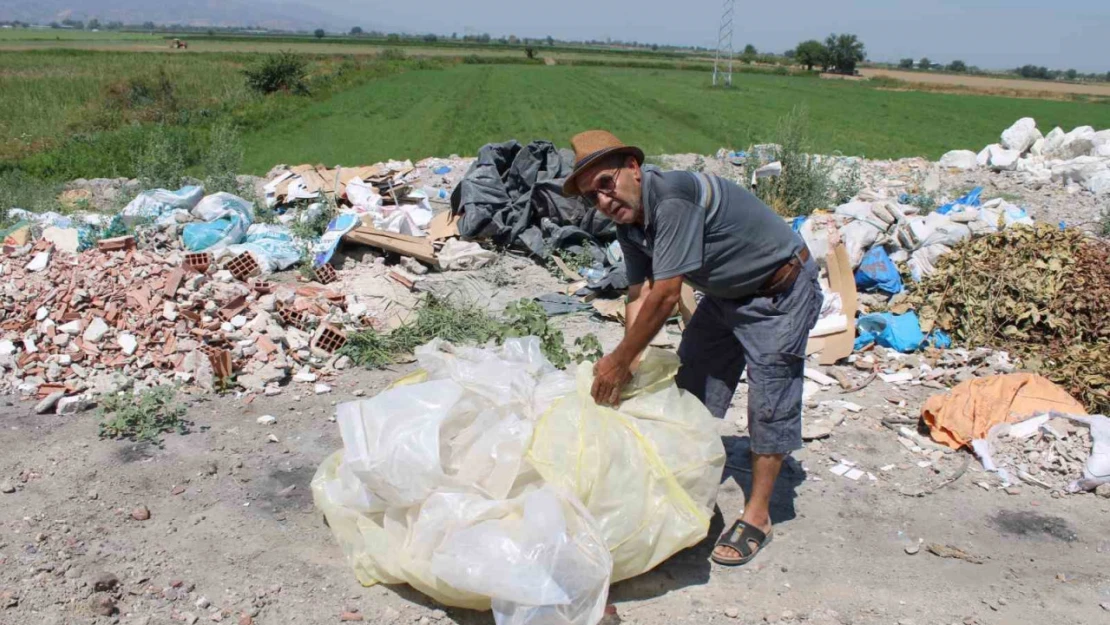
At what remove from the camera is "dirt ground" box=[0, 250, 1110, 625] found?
2912 mm

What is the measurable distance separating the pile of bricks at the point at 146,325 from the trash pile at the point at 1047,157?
960cm

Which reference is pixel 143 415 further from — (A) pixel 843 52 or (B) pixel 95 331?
(A) pixel 843 52

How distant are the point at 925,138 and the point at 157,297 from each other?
60.7 ft

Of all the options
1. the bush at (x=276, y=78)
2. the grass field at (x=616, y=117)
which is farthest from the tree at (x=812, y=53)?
the bush at (x=276, y=78)

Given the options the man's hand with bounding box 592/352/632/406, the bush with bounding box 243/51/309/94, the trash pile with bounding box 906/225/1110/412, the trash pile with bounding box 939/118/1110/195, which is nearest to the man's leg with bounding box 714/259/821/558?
the man's hand with bounding box 592/352/632/406

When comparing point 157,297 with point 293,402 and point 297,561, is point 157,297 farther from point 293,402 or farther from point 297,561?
point 297,561

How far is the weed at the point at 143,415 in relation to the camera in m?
4.08

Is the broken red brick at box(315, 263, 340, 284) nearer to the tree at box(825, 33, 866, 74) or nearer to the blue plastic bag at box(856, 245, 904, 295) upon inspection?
the blue plastic bag at box(856, 245, 904, 295)

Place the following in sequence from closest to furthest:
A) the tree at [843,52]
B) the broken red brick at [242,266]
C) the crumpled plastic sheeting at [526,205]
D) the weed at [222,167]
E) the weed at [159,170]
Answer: the broken red brick at [242,266] → the crumpled plastic sheeting at [526,205] → the weed at [222,167] → the weed at [159,170] → the tree at [843,52]

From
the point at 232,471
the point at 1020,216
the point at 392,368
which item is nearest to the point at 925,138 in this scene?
the point at 1020,216

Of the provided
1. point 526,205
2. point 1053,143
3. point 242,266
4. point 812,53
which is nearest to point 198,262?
point 242,266

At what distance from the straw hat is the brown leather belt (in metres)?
0.67

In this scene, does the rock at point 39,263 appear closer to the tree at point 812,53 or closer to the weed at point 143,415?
the weed at point 143,415

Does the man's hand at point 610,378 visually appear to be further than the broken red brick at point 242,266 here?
No
